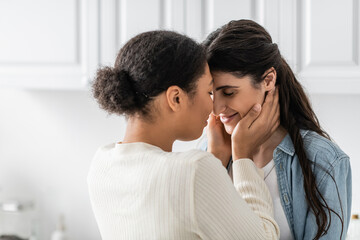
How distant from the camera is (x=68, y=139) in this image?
265 cm

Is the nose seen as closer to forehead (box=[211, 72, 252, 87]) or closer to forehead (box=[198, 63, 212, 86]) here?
forehead (box=[211, 72, 252, 87])

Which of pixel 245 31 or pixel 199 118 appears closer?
pixel 199 118

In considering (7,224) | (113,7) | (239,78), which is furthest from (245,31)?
(7,224)

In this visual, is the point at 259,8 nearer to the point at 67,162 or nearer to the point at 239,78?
the point at 239,78

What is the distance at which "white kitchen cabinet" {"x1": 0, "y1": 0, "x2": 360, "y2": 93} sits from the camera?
1629 millimetres

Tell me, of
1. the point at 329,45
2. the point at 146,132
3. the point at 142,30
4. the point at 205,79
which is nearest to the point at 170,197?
the point at 146,132

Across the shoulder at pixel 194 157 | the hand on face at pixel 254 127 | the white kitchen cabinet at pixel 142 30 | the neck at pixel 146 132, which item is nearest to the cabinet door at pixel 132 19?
the white kitchen cabinet at pixel 142 30

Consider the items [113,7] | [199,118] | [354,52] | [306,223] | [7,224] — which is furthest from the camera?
[7,224]

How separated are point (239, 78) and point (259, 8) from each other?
1.39ft

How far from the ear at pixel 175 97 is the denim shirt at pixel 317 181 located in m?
0.39

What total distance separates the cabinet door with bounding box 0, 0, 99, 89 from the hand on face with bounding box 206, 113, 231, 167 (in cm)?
66

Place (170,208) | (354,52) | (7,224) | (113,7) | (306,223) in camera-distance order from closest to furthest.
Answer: (170,208), (306,223), (354,52), (113,7), (7,224)

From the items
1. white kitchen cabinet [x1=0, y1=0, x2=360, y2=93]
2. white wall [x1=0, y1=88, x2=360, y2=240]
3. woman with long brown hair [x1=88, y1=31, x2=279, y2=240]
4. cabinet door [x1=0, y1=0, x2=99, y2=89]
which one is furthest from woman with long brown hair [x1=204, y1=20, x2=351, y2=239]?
white wall [x1=0, y1=88, x2=360, y2=240]

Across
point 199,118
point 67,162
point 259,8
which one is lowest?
point 67,162
